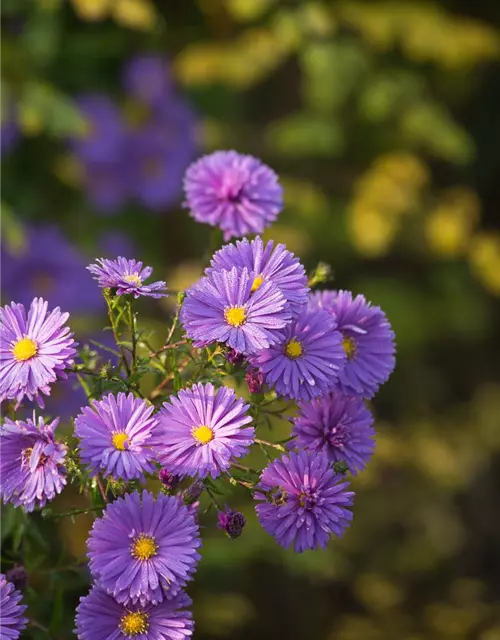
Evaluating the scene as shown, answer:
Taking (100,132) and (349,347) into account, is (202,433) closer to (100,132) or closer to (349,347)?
(349,347)

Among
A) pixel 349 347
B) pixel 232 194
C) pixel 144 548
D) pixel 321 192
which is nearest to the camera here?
pixel 144 548

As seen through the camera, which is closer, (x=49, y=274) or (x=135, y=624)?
(x=135, y=624)

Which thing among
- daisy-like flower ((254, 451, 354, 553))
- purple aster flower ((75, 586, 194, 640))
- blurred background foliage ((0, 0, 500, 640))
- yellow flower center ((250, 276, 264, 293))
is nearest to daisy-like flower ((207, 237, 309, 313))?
yellow flower center ((250, 276, 264, 293))

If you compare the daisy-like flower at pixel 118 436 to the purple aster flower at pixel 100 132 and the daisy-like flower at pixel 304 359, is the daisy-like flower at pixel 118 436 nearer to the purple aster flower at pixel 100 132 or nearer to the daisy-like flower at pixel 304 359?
the daisy-like flower at pixel 304 359

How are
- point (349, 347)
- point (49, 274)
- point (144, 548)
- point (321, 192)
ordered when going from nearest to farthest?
point (144, 548)
point (349, 347)
point (49, 274)
point (321, 192)

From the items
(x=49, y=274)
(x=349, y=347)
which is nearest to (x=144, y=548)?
(x=349, y=347)

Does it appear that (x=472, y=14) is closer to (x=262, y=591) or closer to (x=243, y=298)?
(x=262, y=591)

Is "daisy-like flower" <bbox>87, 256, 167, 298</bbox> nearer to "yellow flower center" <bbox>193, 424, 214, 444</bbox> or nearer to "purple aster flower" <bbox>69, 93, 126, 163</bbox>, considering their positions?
"yellow flower center" <bbox>193, 424, 214, 444</bbox>
